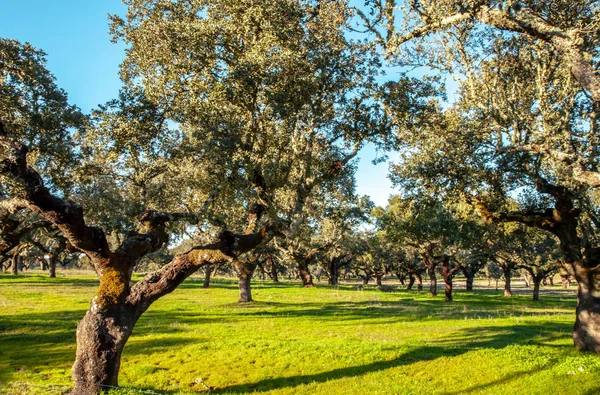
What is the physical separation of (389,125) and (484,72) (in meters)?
4.32

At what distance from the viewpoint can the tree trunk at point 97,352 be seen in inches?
474

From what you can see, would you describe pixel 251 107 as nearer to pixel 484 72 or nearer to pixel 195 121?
pixel 195 121

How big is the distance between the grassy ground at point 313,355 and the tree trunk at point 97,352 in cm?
98

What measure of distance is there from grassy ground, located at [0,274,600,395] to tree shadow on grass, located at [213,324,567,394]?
1.8 inches

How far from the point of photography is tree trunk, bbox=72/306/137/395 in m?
12.0

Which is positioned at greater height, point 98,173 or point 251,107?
point 251,107

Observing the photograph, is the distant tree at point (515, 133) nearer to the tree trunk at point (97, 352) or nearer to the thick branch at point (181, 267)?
the thick branch at point (181, 267)

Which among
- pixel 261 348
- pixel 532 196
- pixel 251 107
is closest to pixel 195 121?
pixel 251 107

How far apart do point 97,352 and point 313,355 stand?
893cm

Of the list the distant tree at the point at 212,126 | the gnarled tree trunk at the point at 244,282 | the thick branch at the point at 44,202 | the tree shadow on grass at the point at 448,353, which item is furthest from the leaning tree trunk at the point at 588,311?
the gnarled tree trunk at the point at 244,282

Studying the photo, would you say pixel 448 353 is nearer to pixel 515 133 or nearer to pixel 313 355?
pixel 313 355

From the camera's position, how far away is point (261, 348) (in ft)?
62.0

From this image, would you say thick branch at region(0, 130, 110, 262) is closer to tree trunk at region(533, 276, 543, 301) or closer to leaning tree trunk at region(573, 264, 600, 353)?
leaning tree trunk at region(573, 264, 600, 353)

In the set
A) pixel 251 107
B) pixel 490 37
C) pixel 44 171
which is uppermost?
pixel 490 37
